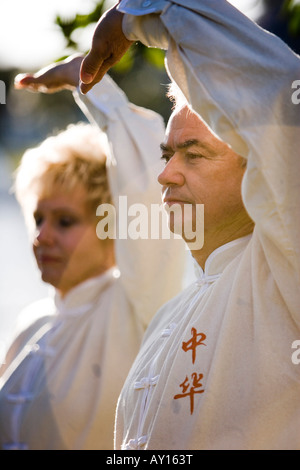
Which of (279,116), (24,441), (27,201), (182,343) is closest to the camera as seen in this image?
(279,116)

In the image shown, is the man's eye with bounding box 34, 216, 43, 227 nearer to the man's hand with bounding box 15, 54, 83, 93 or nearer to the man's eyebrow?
the man's hand with bounding box 15, 54, 83, 93

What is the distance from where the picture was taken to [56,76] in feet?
9.07

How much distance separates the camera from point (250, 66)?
167cm

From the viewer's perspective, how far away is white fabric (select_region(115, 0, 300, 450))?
1650 millimetres

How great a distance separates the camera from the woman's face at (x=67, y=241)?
10.9ft

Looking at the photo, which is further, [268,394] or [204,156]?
[204,156]

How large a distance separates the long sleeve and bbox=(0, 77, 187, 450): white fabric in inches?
45.9

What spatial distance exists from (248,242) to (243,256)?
107 millimetres

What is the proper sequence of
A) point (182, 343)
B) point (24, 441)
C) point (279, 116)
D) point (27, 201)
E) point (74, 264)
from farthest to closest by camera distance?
point (27, 201) → point (74, 264) → point (24, 441) → point (182, 343) → point (279, 116)

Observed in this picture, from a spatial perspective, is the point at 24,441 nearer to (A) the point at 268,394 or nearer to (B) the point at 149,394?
(B) the point at 149,394

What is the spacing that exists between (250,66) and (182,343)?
772 mm

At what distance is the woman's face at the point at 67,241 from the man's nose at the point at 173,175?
4.47 feet

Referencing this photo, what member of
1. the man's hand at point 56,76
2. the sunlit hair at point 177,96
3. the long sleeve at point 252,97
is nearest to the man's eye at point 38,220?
the man's hand at point 56,76
